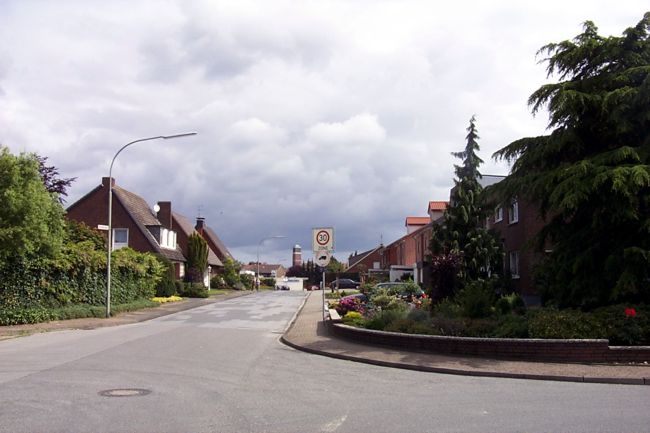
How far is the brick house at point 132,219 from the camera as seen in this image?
47.6 m

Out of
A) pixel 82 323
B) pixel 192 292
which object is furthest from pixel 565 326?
pixel 192 292

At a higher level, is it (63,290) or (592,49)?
(592,49)

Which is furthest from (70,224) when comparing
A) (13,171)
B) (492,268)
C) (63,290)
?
(492,268)

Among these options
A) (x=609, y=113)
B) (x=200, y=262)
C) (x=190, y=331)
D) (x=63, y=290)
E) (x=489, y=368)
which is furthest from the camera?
(x=200, y=262)

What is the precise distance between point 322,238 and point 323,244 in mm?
254

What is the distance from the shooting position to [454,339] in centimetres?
1381

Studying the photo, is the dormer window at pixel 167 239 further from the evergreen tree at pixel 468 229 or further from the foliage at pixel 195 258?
the evergreen tree at pixel 468 229

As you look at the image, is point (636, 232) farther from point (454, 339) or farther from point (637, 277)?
point (454, 339)

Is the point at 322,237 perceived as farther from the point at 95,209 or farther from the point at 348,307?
the point at 95,209

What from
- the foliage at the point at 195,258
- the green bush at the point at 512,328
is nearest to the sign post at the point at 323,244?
the green bush at the point at 512,328

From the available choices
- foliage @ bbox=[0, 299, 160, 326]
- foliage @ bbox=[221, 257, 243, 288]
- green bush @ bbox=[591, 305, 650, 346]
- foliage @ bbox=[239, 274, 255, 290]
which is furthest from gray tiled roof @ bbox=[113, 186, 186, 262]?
green bush @ bbox=[591, 305, 650, 346]

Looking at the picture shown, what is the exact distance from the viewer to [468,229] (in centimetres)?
3050

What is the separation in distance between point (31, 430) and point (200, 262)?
160 ft

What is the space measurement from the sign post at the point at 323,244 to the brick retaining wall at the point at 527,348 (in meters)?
7.75
